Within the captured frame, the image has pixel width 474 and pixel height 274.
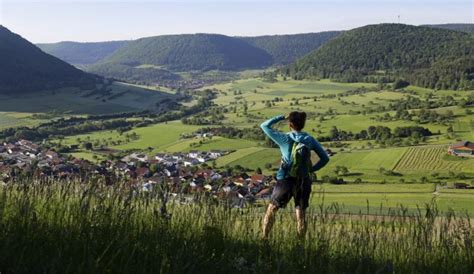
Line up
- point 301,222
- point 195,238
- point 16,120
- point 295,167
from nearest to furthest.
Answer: point 195,238
point 301,222
point 295,167
point 16,120

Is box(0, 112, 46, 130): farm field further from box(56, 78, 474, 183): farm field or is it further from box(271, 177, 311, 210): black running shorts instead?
box(271, 177, 311, 210): black running shorts

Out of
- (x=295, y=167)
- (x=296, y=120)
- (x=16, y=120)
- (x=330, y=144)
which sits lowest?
(x=330, y=144)

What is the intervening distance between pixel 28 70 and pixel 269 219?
138m

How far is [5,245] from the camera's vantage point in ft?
10.5

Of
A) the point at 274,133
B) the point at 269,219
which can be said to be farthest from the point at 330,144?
the point at 269,219

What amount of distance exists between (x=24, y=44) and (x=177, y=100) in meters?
50.0

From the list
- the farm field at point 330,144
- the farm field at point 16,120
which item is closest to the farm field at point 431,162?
the farm field at point 330,144

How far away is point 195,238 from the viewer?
13.5 feet

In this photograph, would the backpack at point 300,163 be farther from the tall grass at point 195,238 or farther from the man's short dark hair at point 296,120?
the tall grass at point 195,238

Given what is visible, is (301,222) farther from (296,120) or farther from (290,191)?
(296,120)

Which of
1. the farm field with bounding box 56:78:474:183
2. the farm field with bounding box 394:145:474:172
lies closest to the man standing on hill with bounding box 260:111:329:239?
the farm field with bounding box 56:78:474:183

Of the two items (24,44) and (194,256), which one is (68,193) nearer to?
(194,256)

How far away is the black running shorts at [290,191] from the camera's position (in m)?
5.52

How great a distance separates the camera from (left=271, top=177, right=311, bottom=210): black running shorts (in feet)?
18.1
